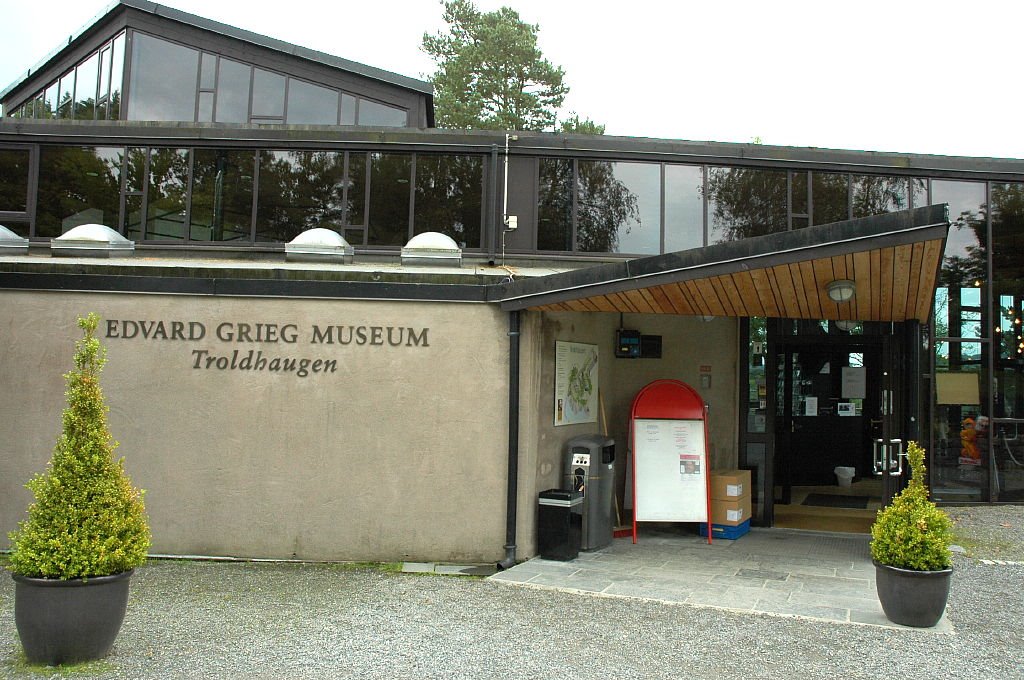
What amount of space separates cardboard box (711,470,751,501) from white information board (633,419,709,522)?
0.26 meters

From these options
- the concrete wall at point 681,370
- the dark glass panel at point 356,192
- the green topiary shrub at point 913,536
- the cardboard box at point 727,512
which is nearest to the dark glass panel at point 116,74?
the dark glass panel at point 356,192

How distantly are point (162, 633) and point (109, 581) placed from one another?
90 cm

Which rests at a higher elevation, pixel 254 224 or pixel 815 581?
pixel 254 224

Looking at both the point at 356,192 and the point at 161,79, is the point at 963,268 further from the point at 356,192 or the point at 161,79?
the point at 161,79

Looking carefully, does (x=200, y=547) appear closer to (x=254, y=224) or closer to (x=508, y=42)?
(x=254, y=224)

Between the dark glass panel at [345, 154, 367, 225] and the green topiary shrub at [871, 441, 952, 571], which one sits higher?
the dark glass panel at [345, 154, 367, 225]

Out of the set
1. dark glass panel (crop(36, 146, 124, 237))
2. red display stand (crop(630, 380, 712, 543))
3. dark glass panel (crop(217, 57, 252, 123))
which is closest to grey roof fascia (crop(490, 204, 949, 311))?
red display stand (crop(630, 380, 712, 543))

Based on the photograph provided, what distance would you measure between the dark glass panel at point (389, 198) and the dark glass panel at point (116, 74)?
9262 millimetres

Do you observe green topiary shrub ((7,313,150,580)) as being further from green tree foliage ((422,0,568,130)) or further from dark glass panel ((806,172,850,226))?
green tree foliage ((422,0,568,130))

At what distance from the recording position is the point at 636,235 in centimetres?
1139

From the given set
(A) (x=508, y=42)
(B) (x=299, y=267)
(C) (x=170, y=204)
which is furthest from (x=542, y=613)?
(A) (x=508, y=42)

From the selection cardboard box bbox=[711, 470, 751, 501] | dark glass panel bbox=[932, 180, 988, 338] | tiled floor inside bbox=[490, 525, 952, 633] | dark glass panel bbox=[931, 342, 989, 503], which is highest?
dark glass panel bbox=[932, 180, 988, 338]

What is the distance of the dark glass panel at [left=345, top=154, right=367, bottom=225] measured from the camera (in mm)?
11320

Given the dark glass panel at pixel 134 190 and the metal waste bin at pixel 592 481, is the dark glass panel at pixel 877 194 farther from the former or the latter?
the dark glass panel at pixel 134 190
